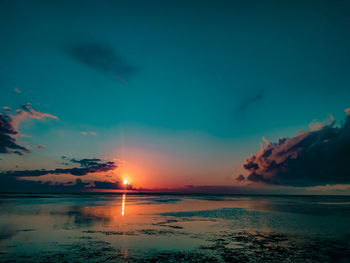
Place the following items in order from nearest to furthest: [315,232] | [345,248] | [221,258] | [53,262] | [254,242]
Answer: [53,262]
[221,258]
[345,248]
[254,242]
[315,232]

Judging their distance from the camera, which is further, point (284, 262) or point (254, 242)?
point (254, 242)

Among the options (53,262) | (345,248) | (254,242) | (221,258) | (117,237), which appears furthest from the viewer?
(117,237)

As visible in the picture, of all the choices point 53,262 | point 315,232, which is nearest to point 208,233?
point 315,232

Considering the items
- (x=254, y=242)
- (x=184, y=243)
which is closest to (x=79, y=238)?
(x=184, y=243)

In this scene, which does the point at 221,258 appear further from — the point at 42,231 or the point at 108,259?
the point at 42,231

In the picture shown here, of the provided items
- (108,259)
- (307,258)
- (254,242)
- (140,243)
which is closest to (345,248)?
(307,258)

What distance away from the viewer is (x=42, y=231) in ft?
79.1

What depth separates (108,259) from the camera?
15133mm

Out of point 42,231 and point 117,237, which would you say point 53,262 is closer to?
point 117,237

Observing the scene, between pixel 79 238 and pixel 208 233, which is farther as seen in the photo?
pixel 208 233

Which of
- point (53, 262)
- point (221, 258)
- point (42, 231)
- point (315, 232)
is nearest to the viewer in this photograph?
point (53, 262)

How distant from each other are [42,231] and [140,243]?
11.3 m

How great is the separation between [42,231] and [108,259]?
12.9m

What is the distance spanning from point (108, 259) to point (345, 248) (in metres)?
17.8
